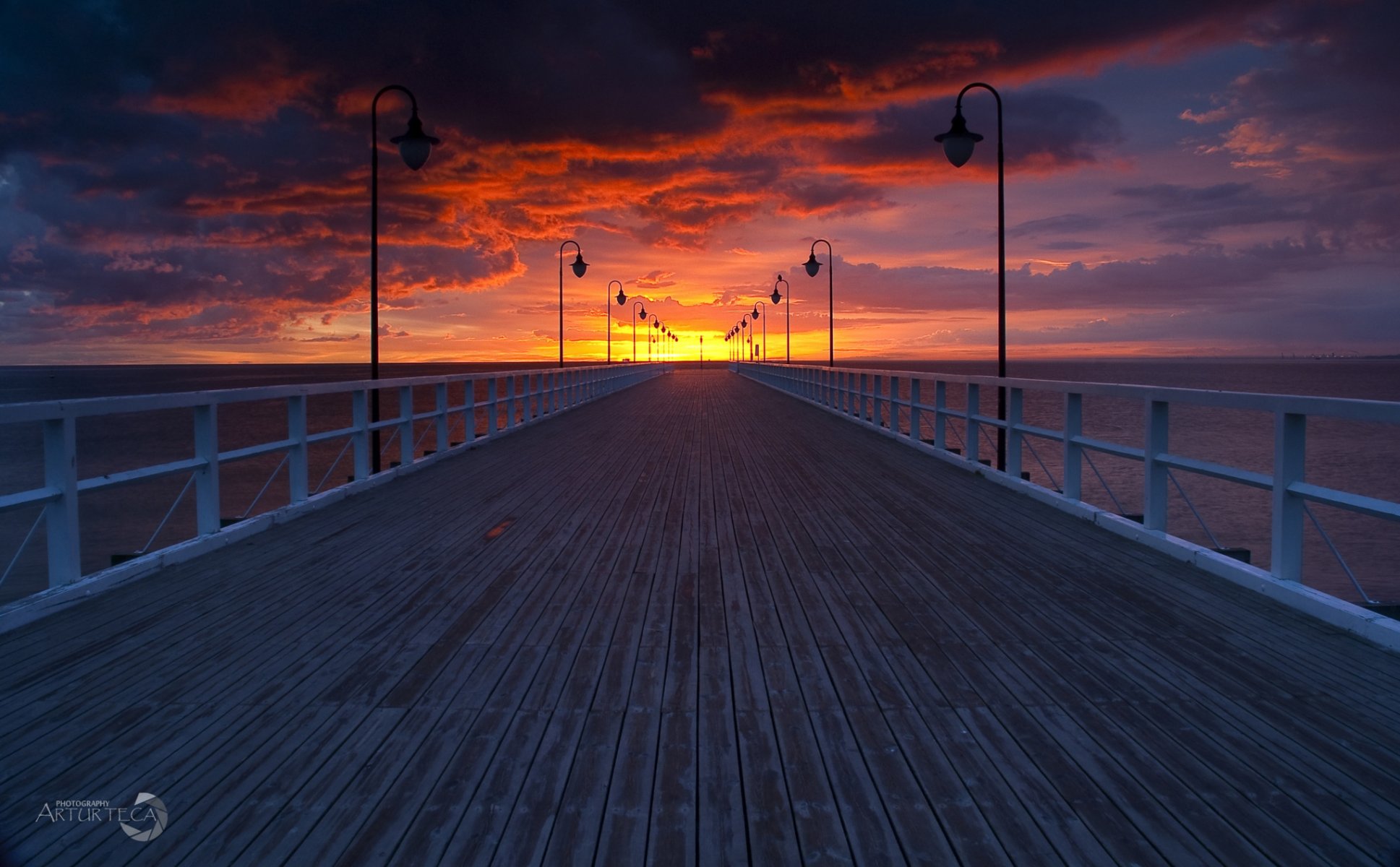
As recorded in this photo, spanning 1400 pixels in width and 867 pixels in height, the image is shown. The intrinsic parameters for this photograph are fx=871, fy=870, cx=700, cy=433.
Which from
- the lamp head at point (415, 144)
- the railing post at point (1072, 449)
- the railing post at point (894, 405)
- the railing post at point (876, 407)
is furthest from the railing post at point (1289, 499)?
the railing post at point (876, 407)

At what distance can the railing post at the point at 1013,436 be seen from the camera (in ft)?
29.6

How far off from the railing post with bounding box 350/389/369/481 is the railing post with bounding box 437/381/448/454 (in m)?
1.46

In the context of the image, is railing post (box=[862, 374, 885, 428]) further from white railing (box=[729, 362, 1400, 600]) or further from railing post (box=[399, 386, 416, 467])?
railing post (box=[399, 386, 416, 467])

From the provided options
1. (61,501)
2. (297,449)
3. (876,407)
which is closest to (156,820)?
(61,501)

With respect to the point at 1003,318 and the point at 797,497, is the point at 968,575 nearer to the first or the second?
the point at 797,497

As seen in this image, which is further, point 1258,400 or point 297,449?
point 297,449

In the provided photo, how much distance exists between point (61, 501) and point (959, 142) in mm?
10445

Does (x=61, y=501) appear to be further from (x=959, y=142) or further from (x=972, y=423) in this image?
(x=959, y=142)

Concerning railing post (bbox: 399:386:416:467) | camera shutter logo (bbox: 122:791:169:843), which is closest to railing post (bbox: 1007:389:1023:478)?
railing post (bbox: 399:386:416:467)

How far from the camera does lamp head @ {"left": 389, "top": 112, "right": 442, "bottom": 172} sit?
11.5 metres

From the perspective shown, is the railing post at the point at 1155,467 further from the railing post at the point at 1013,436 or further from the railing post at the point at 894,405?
the railing post at the point at 894,405

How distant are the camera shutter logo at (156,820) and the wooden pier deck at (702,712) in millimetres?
45

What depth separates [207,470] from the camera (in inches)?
247

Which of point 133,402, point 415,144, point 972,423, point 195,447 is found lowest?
point 195,447
